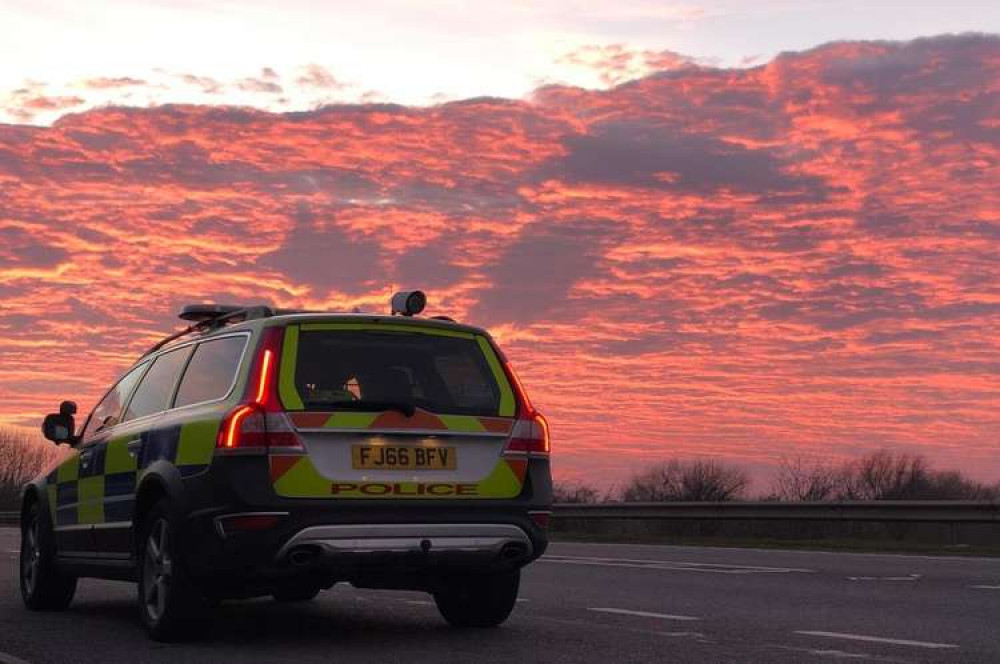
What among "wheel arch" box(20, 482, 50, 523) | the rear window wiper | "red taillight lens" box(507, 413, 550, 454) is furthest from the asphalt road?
the rear window wiper

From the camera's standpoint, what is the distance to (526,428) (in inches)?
380

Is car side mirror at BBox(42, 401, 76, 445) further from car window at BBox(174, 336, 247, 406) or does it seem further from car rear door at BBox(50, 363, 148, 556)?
car window at BBox(174, 336, 247, 406)

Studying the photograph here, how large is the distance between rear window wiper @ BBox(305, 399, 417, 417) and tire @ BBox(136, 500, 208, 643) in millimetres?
1209

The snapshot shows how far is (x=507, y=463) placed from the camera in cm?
949

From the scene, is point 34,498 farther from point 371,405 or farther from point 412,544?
point 412,544

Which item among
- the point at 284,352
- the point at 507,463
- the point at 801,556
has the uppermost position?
the point at 284,352

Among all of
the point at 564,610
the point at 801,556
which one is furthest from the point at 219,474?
the point at 801,556

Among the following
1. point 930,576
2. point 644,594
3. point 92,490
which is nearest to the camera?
point 92,490

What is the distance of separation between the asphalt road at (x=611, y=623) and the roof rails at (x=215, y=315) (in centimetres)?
198

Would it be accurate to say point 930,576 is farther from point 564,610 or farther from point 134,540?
point 134,540

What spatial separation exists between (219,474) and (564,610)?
3.54 m

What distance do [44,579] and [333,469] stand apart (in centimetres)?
406

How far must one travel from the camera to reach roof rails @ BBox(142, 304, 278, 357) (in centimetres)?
985

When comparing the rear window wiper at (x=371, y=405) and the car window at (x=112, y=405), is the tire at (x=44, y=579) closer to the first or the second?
the car window at (x=112, y=405)
